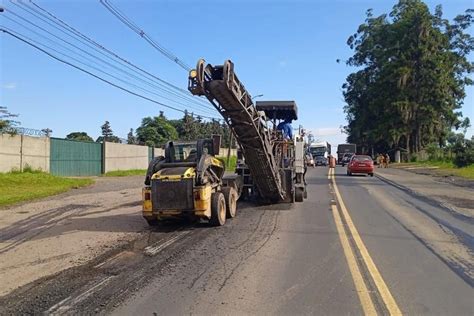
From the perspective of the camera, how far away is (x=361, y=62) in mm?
85375

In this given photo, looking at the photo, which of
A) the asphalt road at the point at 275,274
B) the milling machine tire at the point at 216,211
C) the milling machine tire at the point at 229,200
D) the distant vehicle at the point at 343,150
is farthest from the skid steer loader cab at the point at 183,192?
the distant vehicle at the point at 343,150

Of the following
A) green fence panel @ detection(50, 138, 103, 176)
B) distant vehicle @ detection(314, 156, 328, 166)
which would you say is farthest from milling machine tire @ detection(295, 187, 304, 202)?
distant vehicle @ detection(314, 156, 328, 166)

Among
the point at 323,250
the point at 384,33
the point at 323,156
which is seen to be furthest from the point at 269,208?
the point at 384,33

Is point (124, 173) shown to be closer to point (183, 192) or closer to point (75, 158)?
point (75, 158)

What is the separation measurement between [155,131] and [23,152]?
56431mm

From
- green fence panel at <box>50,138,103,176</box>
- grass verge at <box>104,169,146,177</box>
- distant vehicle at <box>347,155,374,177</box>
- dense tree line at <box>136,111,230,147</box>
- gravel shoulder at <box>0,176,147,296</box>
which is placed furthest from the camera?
dense tree line at <box>136,111,230,147</box>

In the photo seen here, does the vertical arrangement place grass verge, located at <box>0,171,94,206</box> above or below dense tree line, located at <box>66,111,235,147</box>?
below

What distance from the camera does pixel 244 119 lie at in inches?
556

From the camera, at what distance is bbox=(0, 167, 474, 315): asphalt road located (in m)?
6.28

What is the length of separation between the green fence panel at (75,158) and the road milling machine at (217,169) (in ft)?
62.8

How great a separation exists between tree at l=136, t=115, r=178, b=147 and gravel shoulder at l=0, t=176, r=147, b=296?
63.4 m

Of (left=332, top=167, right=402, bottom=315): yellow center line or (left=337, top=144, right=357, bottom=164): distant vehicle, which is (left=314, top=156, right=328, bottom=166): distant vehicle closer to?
(left=337, top=144, right=357, bottom=164): distant vehicle

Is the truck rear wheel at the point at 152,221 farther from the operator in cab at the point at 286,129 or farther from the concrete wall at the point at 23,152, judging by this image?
the concrete wall at the point at 23,152

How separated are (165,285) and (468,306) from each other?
395cm
